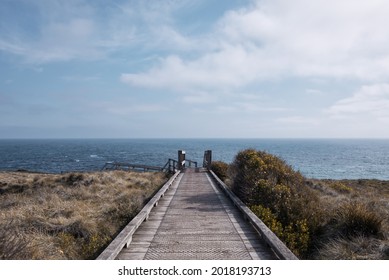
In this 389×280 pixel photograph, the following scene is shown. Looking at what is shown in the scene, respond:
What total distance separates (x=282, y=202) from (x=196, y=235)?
12.2 ft

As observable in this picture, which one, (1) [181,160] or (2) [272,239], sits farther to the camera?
(1) [181,160]

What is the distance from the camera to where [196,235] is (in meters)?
6.75

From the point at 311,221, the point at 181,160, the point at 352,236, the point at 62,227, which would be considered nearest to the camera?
the point at 352,236

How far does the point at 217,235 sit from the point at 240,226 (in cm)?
93

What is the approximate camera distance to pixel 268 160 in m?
13.9

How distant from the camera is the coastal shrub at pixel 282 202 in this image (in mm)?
7797

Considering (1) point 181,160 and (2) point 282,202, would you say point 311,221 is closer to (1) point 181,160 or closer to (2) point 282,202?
(2) point 282,202

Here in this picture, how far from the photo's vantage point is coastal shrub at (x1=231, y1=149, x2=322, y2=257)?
7.80 metres

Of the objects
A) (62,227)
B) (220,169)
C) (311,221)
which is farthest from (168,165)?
(311,221)

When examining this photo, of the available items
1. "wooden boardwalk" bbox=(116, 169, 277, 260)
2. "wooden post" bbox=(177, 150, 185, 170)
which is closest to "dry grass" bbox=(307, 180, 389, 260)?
"wooden boardwalk" bbox=(116, 169, 277, 260)

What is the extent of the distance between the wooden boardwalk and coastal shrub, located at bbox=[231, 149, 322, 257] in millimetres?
770
